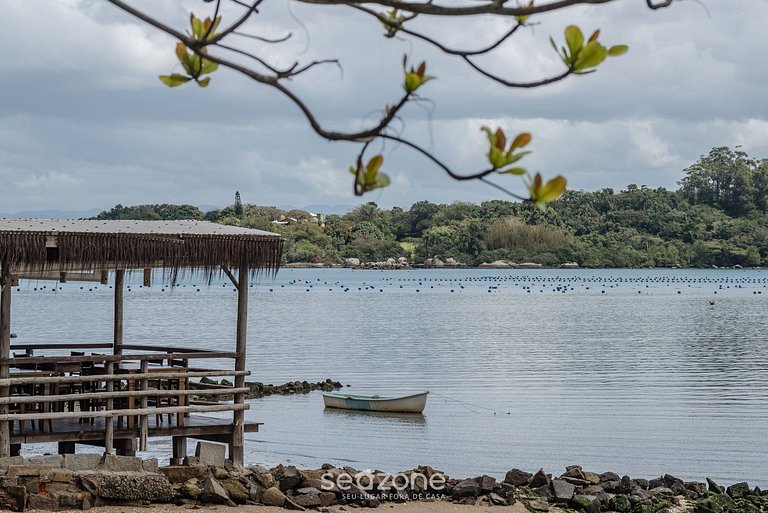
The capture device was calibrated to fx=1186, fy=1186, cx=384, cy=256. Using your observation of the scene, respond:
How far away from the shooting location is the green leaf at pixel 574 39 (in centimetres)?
298

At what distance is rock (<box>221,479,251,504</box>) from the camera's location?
37.1 feet

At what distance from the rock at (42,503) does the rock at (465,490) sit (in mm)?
4288

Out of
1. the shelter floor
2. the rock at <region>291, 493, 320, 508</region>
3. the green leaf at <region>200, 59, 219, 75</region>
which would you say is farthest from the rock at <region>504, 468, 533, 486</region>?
the green leaf at <region>200, 59, 219, 75</region>

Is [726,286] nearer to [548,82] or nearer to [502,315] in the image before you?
[502,315]

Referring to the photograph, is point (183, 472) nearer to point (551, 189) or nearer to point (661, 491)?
point (661, 491)

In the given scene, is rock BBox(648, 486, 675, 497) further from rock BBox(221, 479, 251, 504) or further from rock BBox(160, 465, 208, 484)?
rock BBox(160, 465, 208, 484)

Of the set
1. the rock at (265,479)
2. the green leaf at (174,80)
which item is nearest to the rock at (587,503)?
the rock at (265,479)

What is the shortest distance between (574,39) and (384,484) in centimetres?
982

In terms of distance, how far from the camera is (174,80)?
3549mm

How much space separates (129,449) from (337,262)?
14184 cm

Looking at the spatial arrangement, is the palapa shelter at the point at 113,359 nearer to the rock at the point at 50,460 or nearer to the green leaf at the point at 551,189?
the rock at the point at 50,460

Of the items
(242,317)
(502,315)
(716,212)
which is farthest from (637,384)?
(716,212)

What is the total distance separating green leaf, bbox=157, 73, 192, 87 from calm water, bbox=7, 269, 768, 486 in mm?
10402

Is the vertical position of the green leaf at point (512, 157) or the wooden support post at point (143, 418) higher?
the green leaf at point (512, 157)
